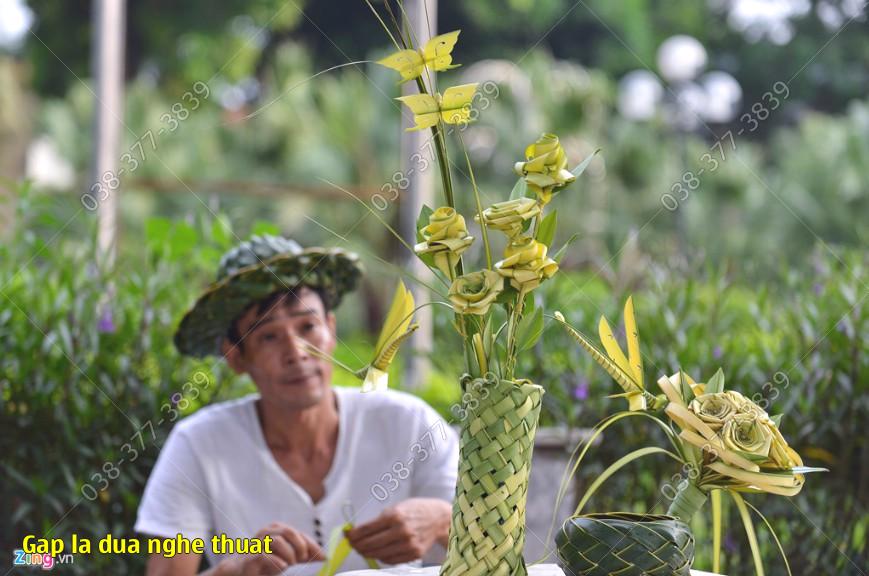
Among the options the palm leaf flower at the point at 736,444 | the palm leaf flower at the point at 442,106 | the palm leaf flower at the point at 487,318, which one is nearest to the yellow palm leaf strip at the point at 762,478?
the palm leaf flower at the point at 736,444

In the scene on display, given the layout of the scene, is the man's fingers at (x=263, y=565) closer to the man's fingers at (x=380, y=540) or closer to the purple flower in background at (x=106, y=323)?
the man's fingers at (x=380, y=540)

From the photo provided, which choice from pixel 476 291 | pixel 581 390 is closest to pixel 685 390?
pixel 476 291

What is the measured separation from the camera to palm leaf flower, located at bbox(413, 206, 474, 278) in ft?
5.06

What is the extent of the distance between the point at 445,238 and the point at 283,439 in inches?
55.6

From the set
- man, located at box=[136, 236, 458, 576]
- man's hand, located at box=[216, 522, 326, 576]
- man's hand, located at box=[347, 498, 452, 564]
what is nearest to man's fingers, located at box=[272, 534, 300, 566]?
man's hand, located at box=[216, 522, 326, 576]

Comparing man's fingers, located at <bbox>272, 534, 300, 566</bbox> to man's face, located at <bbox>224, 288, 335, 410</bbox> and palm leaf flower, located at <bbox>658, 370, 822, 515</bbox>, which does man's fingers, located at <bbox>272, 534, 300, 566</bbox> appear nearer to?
man's face, located at <bbox>224, 288, 335, 410</bbox>

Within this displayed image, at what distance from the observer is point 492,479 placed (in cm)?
161

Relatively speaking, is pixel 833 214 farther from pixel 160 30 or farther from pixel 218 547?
pixel 218 547

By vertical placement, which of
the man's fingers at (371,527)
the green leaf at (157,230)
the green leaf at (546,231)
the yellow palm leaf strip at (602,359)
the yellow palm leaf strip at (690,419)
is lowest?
the man's fingers at (371,527)

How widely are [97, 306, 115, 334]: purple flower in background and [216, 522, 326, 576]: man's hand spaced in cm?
114

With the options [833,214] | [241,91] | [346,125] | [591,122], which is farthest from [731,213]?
[241,91]

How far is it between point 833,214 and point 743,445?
58.6ft

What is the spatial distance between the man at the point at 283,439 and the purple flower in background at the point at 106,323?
1.76 ft

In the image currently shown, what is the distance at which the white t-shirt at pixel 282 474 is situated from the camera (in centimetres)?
268
